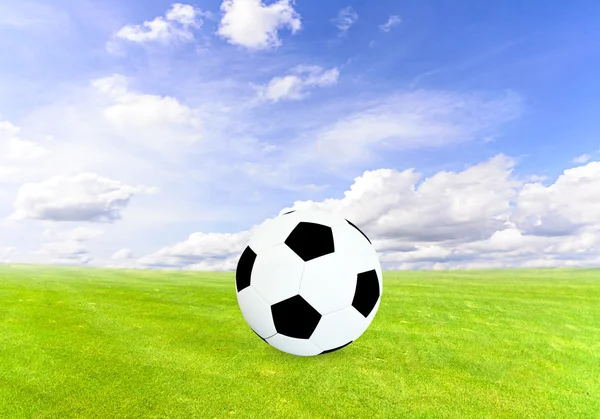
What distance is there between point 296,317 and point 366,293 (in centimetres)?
117

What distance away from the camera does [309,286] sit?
18.9 ft

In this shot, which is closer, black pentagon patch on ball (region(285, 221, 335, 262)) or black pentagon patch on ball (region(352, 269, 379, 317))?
A: black pentagon patch on ball (region(285, 221, 335, 262))

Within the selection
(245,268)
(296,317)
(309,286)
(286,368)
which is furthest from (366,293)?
(245,268)

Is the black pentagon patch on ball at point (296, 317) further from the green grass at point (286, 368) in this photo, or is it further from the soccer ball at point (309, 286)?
the green grass at point (286, 368)

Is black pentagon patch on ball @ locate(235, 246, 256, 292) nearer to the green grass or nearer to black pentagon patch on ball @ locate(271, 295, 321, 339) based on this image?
black pentagon patch on ball @ locate(271, 295, 321, 339)

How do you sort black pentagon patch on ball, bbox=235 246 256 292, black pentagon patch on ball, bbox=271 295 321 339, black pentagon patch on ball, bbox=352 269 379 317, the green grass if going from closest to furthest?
the green grass < black pentagon patch on ball, bbox=271 295 321 339 < black pentagon patch on ball, bbox=352 269 379 317 < black pentagon patch on ball, bbox=235 246 256 292

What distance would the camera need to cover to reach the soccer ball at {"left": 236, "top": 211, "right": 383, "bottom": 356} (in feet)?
19.0

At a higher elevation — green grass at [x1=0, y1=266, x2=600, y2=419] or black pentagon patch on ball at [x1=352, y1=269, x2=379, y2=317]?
black pentagon patch on ball at [x1=352, y1=269, x2=379, y2=317]

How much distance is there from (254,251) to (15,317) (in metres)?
5.79

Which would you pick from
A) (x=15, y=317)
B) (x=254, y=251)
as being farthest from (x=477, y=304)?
(x=15, y=317)

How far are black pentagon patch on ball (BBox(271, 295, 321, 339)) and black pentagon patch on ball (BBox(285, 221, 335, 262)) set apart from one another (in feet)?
2.14

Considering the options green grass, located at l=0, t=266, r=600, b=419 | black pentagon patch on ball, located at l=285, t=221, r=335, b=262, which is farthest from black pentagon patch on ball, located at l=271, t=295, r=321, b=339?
black pentagon patch on ball, located at l=285, t=221, r=335, b=262

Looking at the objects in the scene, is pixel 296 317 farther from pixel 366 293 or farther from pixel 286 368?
pixel 366 293

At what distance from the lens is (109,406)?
4.33 metres
